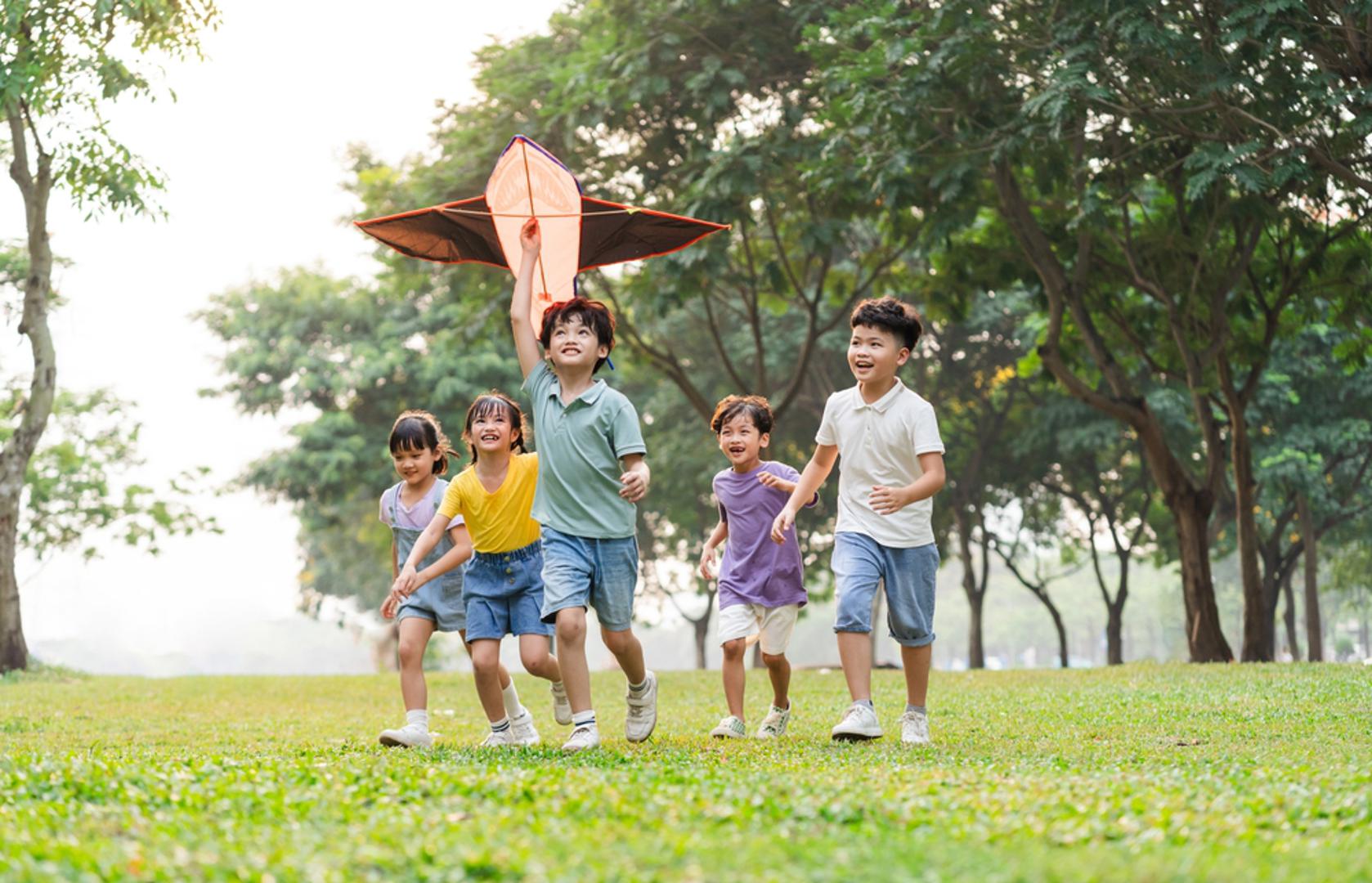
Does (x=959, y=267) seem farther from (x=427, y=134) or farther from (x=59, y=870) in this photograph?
(x=59, y=870)

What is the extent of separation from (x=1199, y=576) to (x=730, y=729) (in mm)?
12126

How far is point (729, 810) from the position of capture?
4.54 metres

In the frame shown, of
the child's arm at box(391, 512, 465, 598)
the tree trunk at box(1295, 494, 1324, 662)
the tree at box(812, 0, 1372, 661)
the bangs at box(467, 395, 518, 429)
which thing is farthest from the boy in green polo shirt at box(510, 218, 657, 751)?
the tree trunk at box(1295, 494, 1324, 662)

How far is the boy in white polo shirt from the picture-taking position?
7.60 m

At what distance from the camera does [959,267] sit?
733 inches

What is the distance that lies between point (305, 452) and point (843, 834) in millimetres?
28024

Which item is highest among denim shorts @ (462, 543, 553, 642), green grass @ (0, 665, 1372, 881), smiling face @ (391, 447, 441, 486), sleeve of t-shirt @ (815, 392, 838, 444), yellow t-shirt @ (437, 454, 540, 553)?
sleeve of t-shirt @ (815, 392, 838, 444)

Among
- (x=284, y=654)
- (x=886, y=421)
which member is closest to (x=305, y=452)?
(x=886, y=421)

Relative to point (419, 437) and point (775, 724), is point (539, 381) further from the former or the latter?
point (775, 724)

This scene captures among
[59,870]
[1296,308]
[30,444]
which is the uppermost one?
[1296,308]

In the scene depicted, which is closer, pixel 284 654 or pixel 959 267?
pixel 959 267

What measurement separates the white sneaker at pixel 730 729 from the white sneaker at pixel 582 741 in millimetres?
1278

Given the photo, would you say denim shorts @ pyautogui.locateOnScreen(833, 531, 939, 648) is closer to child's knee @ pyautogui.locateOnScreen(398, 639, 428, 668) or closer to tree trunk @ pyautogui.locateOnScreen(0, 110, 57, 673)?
child's knee @ pyautogui.locateOnScreen(398, 639, 428, 668)

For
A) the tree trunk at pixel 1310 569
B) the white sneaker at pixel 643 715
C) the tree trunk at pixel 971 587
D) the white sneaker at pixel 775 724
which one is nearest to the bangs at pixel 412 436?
the white sneaker at pixel 643 715
